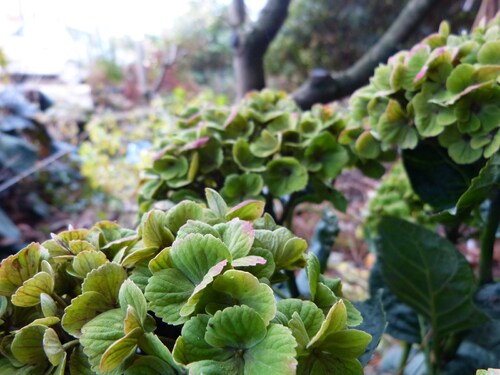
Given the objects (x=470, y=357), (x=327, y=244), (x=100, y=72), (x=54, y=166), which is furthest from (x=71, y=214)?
(x=100, y=72)

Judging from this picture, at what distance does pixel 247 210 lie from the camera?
0.34 meters

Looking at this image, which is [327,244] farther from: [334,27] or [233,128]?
[334,27]

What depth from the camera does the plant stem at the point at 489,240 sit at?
519mm

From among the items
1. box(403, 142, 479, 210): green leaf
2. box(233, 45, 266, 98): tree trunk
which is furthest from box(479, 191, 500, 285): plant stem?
box(233, 45, 266, 98): tree trunk

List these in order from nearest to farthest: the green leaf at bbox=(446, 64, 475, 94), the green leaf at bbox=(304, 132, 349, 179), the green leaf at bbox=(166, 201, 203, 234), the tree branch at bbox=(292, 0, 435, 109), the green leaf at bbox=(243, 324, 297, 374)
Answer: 1. the green leaf at bbox=(243, 324, 297, 374)
2. the green leaf at bbox=(166, 201, 203, 234)
3. the green leaf at bbox=(446, 64, 475, 94)
4. the green leaf at bbox=(304, 132, 349, 179)
5. the tree branch at bbox=(292, 0, 435, 109)

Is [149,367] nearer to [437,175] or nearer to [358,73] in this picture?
[437,175]

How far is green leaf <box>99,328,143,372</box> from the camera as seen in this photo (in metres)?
0.24

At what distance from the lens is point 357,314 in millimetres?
298

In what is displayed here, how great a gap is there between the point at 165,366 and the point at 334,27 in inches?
138

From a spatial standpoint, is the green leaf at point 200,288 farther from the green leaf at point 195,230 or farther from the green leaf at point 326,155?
the green leaf at point 326,155

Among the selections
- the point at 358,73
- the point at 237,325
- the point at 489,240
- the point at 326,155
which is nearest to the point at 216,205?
the point at 237,325

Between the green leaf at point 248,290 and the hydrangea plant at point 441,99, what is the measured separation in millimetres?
313

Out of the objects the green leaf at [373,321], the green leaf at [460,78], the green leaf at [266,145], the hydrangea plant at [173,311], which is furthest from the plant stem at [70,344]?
the green leaf at [460,78]

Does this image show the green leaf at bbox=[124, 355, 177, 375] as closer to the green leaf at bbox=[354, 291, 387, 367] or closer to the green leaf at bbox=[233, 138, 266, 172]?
the green leaf at bbox=[354, 291, 387, 367]
